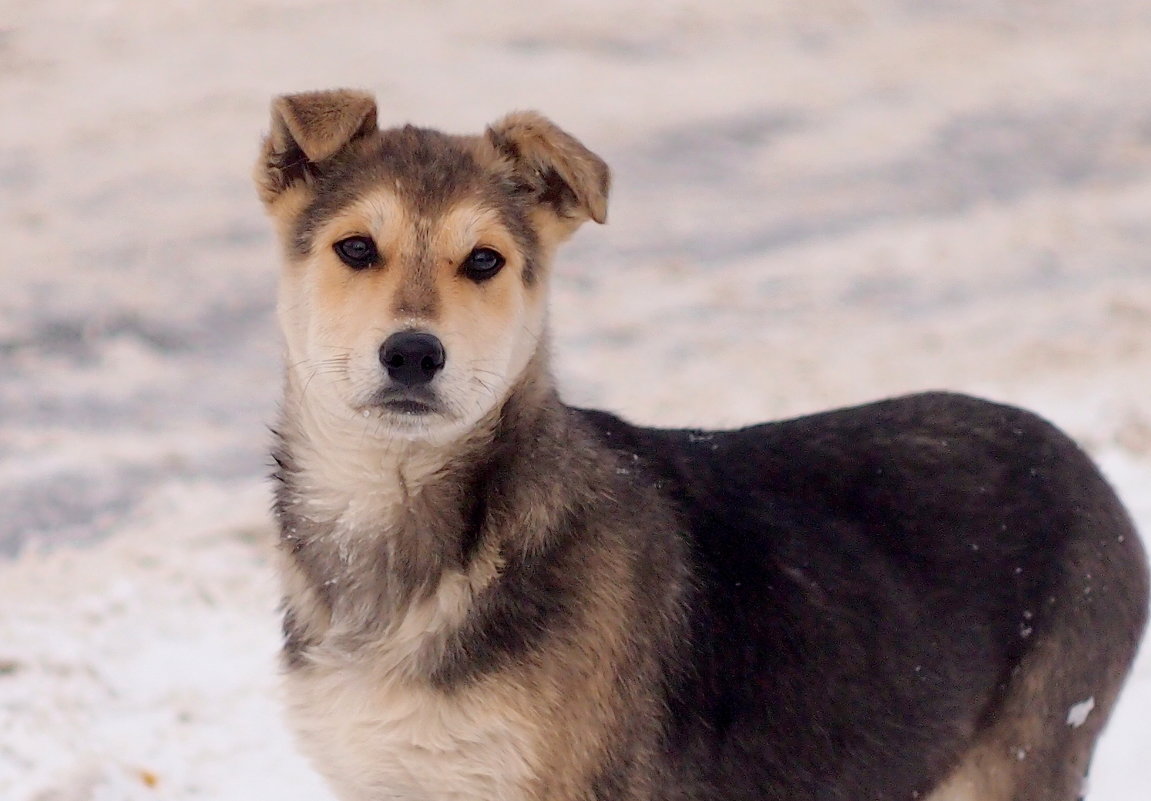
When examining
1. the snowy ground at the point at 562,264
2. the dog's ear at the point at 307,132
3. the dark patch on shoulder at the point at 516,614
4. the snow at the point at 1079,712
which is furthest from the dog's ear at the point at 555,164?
the snowy ground at the point at 562,264

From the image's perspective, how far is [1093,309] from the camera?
37.4ft

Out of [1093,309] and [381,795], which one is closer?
[381,795]

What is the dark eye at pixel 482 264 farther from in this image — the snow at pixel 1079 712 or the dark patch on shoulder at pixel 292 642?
the snow at pixel 1079 712

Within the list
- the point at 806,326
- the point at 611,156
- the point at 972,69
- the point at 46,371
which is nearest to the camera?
the point at 46,371

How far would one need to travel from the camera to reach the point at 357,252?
160 inches

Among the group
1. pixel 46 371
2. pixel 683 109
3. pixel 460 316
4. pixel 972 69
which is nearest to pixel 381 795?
pixel 460 316

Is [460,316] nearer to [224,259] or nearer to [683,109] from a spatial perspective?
[224,259]

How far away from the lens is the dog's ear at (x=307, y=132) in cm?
408

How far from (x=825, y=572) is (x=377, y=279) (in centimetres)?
159

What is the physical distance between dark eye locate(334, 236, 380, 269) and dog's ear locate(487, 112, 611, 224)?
60 cm

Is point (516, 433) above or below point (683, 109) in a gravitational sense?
above

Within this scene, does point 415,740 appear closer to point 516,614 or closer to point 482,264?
point 516,614

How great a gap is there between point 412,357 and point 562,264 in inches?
325

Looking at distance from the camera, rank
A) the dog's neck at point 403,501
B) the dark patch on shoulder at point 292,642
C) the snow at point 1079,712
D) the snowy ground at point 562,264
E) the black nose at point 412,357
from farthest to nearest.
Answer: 1. the snowy ground at point 562,264
2. the snow at point 1079,712
3. the dark patch on shoulder at point 292,642
4. the dog's neck at point 403,501
5. the black nose at point 412,357
